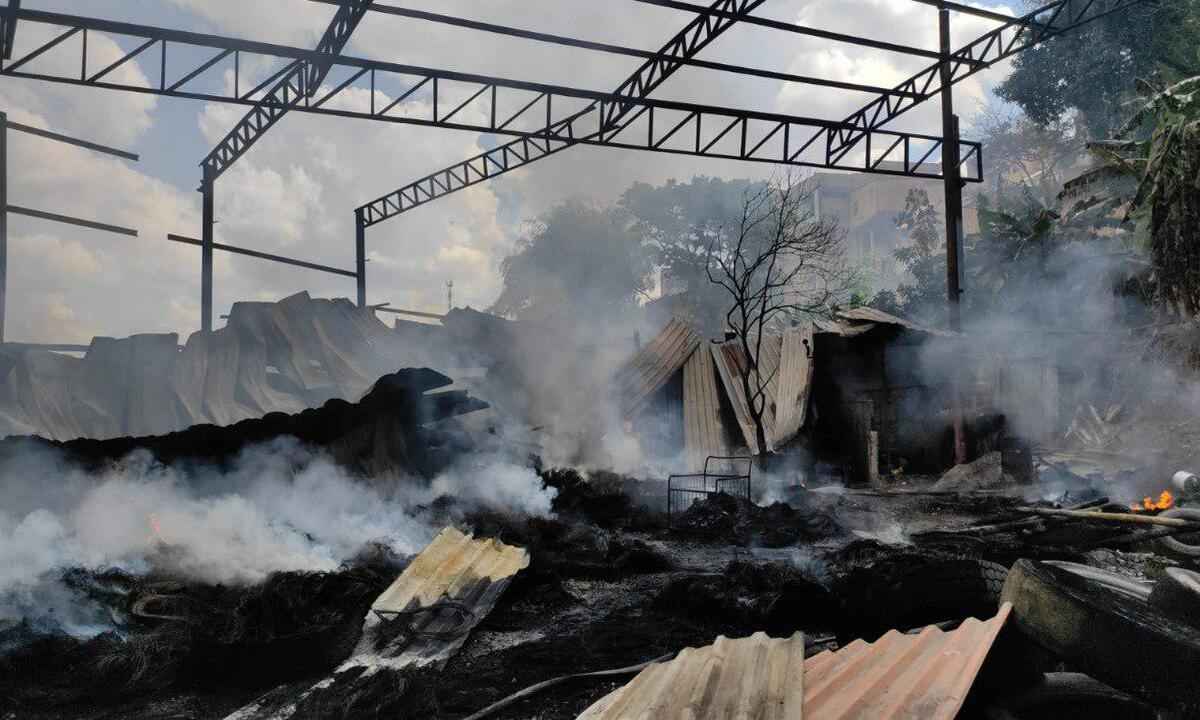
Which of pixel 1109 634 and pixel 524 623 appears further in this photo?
pixel 524 623

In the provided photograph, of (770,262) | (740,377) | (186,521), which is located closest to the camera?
(186,521)

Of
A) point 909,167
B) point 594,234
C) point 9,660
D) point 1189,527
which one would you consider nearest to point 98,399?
point 9,660

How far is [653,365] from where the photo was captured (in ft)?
57.1

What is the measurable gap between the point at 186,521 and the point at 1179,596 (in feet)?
28.7

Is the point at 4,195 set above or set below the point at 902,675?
above

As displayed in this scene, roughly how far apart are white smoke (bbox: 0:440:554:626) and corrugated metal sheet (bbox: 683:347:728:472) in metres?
7.68

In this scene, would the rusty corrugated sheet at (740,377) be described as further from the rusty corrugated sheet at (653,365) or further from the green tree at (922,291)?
the green tree at (922,291)

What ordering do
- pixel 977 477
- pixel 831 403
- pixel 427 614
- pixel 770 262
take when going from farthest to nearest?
1. pixel 770 262
2. pixel 831 403
3. pixel 977 477
4. pixel 427 614

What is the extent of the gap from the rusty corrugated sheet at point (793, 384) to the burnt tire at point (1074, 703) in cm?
1209

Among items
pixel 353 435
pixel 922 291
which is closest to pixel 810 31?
pixel 353 435

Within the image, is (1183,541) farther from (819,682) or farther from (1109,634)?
(819,682)

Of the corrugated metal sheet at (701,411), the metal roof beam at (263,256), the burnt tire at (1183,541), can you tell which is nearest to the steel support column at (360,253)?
the metal roof beam at (263,256)

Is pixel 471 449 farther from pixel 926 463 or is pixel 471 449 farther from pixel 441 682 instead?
pixel 926 463

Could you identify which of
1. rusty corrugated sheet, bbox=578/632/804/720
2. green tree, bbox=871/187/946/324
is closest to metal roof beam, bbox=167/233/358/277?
rusty corrugated sheet, bbox=578/632/804/720
